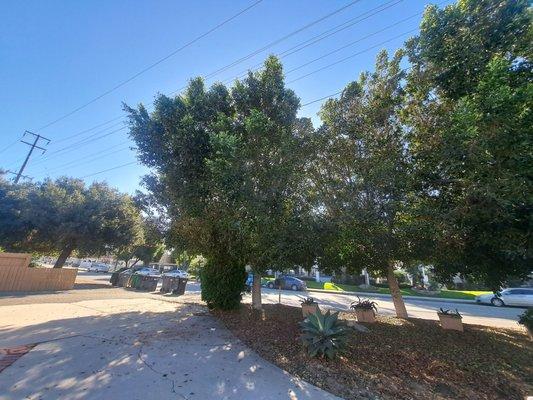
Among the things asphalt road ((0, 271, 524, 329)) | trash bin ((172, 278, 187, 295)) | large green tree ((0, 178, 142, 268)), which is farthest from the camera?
large green tree ((0, 178, 142, 268))

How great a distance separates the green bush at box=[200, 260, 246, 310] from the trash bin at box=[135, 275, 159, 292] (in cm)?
1204

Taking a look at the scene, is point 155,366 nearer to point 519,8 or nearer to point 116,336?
point 116,336

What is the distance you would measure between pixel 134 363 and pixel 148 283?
683 inches

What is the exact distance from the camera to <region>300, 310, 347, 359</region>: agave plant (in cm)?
575

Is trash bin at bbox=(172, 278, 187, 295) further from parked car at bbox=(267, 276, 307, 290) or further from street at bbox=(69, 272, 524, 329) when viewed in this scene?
parked car at bbox=(267, 276, 307, 290)

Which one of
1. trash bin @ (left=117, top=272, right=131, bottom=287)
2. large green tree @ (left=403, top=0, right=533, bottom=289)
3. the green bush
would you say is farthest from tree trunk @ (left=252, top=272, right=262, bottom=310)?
trash bin @ (left=117, top=272, right=131, bottom=287)

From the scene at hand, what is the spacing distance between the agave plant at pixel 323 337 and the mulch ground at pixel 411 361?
6.9 inches

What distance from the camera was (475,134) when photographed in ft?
19.4

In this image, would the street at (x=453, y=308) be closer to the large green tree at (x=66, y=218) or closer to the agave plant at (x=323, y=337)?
the agave plant at (x=323, y=337)

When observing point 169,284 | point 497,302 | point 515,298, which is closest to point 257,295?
point 169,284

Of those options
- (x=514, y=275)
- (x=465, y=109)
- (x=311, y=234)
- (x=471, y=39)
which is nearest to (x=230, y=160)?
(x=311, y=234)

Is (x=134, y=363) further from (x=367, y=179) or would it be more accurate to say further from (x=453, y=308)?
(x=453, y=308)

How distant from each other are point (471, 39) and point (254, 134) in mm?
6212

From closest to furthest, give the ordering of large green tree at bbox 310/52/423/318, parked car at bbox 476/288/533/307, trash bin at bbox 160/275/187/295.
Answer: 1. large green tree at bbox 310/52/423/318
2. trash bin at bbox 160/275/187/295
3. parked car at bbox 476/288/533/307
